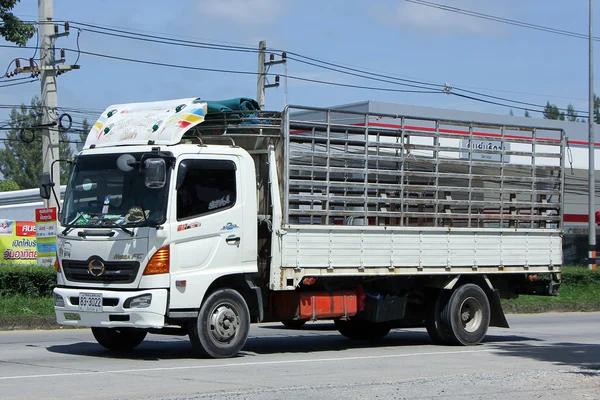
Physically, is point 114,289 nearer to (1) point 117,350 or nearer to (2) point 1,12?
(1) point 117,350

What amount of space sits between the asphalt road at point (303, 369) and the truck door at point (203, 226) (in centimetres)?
102

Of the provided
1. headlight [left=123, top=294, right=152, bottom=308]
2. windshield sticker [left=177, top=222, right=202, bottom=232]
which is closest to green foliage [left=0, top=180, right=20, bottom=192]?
windshield sticker [left=177, top=222, right=202, bottom=232]

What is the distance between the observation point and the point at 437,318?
14039 millimetres

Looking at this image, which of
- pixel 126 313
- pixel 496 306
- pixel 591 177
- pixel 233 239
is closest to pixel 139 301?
pixel 126 313

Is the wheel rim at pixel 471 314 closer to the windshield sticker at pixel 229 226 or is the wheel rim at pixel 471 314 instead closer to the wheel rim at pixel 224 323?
the wheel rim at pixel 224 323

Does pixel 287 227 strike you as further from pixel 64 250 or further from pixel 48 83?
pixel 48 83

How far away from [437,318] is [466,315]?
1.74 feet

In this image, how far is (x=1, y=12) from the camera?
18.0 m

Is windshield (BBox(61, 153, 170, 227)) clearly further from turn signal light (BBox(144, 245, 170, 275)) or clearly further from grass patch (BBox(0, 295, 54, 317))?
grass patch (BBox(0, 295, 54, 317))

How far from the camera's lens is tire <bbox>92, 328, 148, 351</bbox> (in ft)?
39.9

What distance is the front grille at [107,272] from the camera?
35.5 ft

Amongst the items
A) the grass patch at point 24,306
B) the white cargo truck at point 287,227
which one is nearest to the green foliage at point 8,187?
the grass patch at point 24,306

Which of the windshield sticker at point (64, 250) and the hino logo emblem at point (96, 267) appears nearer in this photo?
the hino logo emblem at point (96, 267)

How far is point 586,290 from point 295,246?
18370mm
